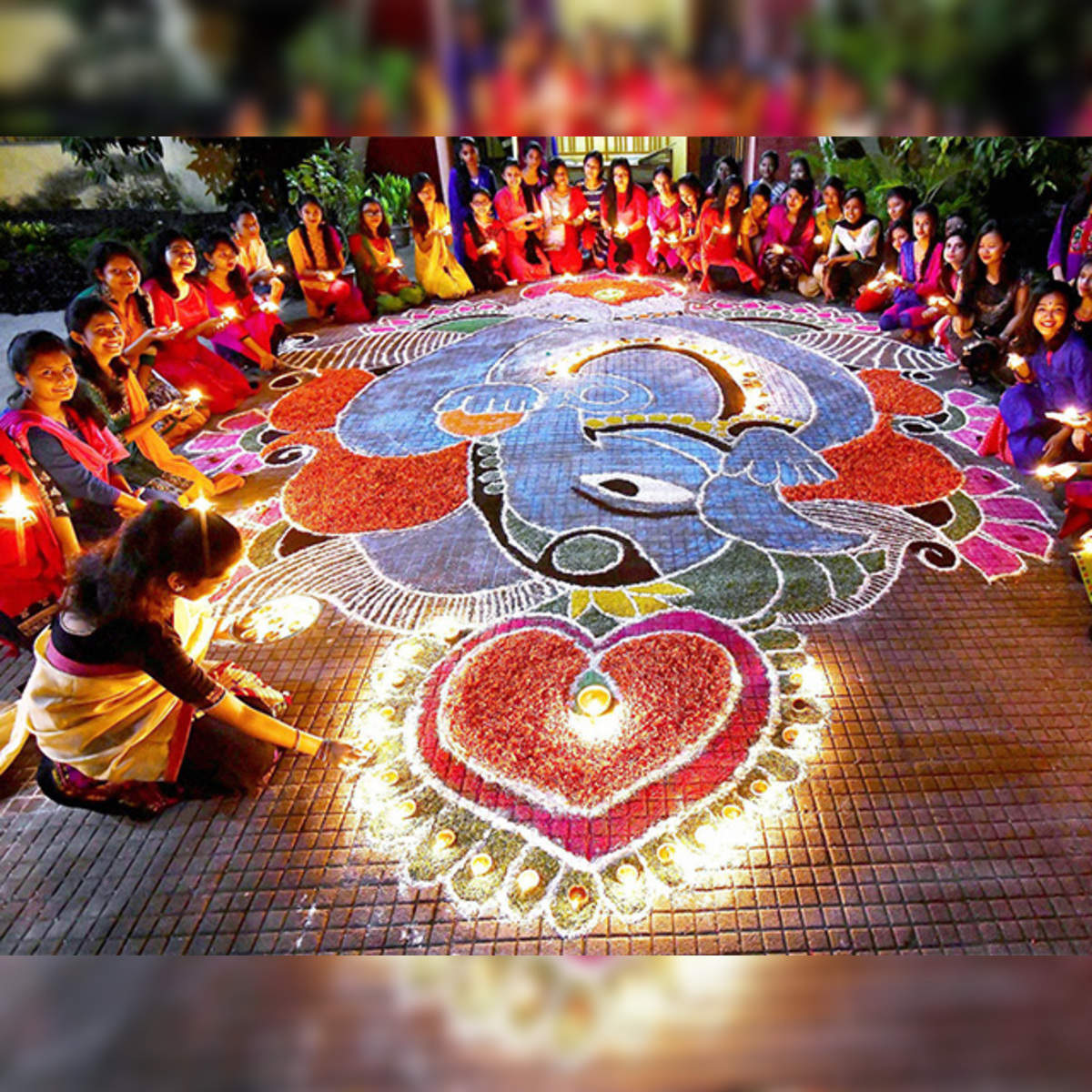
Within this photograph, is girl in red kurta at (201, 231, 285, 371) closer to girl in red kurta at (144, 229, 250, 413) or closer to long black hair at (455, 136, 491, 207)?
girl in red kurta at (144, 229, 250, 413)

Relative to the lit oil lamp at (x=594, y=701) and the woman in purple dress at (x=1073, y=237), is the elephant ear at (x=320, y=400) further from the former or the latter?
the woman in purple dress at (x=1073, y=237)

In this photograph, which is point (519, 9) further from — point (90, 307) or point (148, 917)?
A: point (90, 307)

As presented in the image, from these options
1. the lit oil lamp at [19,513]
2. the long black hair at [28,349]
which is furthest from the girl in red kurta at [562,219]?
the lit oil lamp at [19,513]

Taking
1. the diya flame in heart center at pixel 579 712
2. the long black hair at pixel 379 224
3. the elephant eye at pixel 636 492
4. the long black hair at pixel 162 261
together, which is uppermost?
→ the long black hair at pixel 162 261

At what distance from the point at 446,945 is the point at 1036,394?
3.40 meters

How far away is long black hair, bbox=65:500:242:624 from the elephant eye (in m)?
2.01

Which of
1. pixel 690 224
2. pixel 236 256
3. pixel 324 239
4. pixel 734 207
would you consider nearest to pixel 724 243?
pixel 734 207

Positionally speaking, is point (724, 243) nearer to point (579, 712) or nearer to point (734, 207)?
point (734, 207)

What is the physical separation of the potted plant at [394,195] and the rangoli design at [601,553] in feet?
12.5

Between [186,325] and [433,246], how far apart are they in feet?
8.53

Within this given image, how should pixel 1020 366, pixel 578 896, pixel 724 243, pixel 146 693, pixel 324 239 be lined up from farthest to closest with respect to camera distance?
pixel 724 243 → pixel 324 239 → pixel 1020 366 → pixel 146 693 → pixel 578 896

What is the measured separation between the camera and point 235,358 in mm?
5281

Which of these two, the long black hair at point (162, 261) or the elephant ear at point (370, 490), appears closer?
the elephant ear at point (370, 490)

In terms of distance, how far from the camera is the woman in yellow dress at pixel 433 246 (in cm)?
656
